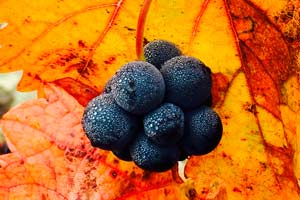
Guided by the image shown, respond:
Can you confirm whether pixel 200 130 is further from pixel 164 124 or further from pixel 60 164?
pixel 60 164

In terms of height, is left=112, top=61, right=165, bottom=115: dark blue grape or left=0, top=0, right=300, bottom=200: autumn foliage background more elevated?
left=112, top=61, right=165, bottom=115: dark blue grape

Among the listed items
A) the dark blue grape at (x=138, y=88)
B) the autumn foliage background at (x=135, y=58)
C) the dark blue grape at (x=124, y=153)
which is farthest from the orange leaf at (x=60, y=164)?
the dark blue grape at (x=138, y=88)

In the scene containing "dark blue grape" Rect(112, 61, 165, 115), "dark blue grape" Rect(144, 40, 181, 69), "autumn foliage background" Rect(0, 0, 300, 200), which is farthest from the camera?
"autumn foliage background" Rect(0, 0, 300, 200)

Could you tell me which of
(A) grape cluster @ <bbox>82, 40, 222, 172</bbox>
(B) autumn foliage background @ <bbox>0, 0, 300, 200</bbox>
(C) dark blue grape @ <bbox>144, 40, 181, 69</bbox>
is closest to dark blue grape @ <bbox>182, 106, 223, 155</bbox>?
(A) grape cluster @ <bbox>82, 40, 222, 172</bbox>

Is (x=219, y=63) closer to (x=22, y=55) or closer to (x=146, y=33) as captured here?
(x=146, y=33)

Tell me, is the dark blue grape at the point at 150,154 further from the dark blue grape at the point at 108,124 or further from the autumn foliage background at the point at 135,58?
the autumn foliage background at the point at 135,58

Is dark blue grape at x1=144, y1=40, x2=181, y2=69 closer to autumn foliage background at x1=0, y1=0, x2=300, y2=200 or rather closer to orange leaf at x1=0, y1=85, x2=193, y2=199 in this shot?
autumn foliage background at x1=0, y1=0, x2=300, y2=200

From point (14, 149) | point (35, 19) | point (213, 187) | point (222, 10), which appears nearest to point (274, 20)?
point (222, 10)
